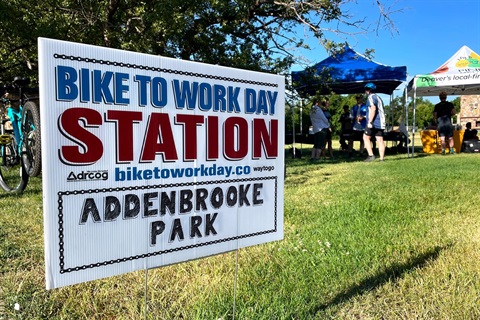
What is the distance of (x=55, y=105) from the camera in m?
1.35

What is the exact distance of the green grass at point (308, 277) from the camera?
2125mm

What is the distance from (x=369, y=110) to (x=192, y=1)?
4744mm

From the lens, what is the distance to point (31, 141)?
5062 millimetres

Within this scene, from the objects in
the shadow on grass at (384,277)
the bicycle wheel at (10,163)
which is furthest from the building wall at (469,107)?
the shadow on grass at (384,277)

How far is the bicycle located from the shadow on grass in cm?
383

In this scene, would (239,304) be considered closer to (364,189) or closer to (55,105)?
(55,105)

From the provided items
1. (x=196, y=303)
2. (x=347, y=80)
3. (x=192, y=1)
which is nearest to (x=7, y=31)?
(x=192, y=1)

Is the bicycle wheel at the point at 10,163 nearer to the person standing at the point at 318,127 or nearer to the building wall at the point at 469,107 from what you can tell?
the person standing at the point at 318,127

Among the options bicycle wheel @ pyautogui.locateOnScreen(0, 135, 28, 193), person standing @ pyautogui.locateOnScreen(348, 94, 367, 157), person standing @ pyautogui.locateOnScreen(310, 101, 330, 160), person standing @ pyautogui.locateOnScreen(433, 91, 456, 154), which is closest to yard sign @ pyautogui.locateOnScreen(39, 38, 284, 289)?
bicycle wheel @ pyautogui.locateOnScreen(0, 135, 28, 193)

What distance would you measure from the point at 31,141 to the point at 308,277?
4.08 meters

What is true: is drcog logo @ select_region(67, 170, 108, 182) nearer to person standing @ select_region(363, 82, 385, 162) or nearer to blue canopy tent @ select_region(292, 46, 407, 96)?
person standing @ select_region(363, 82, 385, 162)

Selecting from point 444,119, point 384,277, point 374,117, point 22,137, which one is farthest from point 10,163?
point 444,119

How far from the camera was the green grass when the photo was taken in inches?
83.7

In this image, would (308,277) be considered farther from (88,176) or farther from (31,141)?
(31,141)
